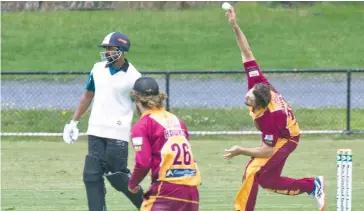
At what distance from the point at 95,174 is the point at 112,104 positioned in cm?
66

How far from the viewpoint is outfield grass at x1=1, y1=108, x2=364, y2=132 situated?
17.6 m

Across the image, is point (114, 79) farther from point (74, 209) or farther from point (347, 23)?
point (347, 23)

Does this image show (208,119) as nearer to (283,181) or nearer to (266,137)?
(283,181)

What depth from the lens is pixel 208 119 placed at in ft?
58.5

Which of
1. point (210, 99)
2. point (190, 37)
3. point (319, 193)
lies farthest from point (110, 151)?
point (190, 37)

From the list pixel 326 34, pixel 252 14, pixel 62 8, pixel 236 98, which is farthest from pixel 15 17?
pixel 236 98

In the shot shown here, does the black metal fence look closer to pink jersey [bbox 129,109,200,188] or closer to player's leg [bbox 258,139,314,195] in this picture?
player's leg [bbox 258,139,314,195]

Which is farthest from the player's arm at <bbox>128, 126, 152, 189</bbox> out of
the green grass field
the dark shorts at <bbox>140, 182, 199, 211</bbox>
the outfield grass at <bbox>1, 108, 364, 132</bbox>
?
the outfield grass at <bbox>1, 108, 364, 132</bbox>

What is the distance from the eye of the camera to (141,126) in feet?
23.0

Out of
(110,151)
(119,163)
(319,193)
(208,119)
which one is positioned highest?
(110,151)

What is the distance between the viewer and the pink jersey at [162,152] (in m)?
6.99

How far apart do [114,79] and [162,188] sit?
2203mm

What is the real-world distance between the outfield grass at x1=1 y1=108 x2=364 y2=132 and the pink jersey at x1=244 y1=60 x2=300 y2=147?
8265 millimetres

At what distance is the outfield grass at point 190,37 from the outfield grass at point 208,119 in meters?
7.69
